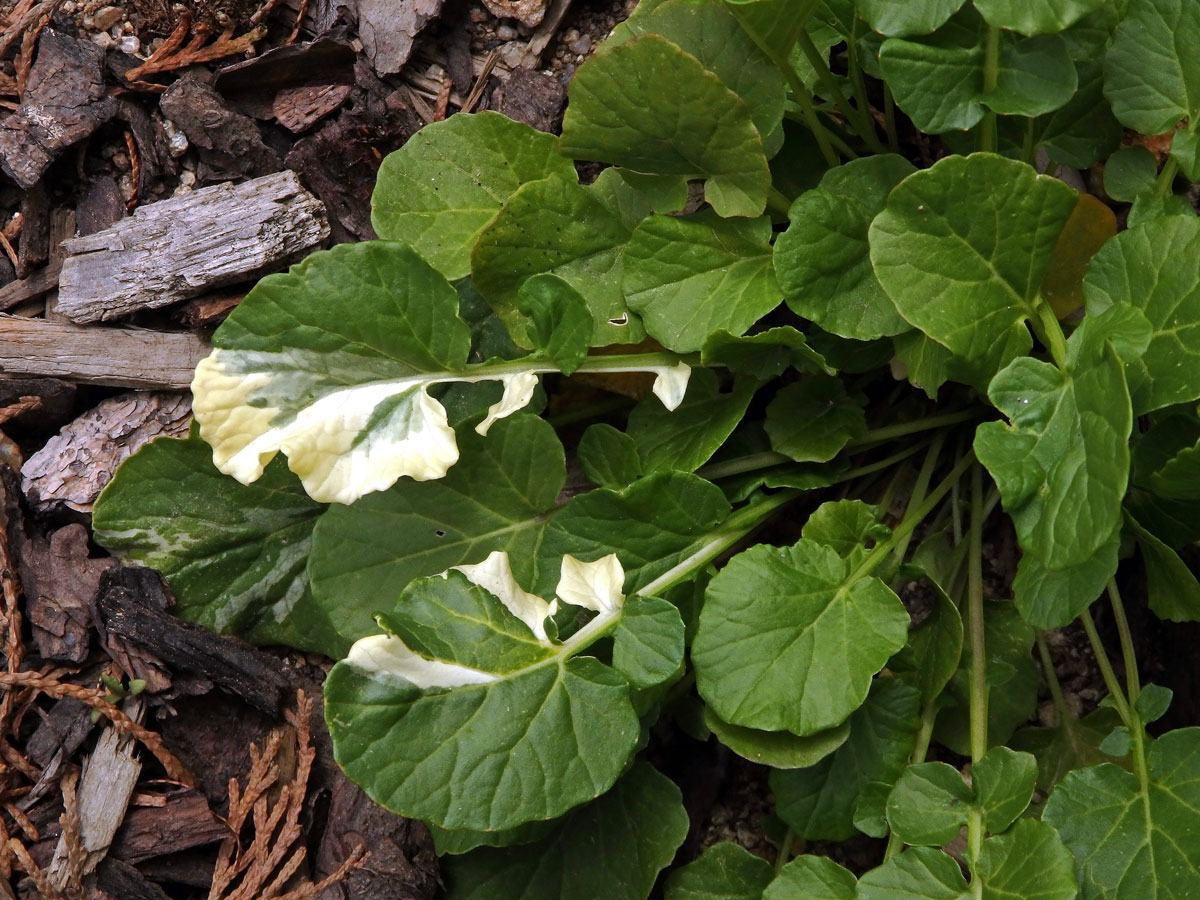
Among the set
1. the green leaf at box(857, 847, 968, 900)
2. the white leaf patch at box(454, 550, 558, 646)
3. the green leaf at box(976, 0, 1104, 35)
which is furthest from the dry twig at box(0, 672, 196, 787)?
the green leaf at box(976, 0, 1104, 35)

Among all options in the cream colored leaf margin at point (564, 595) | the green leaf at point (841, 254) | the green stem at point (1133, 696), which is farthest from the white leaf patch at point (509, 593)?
the green stem at point (1133, 696)

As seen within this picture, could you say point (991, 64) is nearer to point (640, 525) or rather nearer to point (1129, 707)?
point (640, 525)

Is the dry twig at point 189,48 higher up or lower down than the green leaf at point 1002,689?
higher up

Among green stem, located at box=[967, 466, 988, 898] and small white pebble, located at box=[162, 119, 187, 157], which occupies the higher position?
small white pebble, located at box=[162, 119, 187, 157]

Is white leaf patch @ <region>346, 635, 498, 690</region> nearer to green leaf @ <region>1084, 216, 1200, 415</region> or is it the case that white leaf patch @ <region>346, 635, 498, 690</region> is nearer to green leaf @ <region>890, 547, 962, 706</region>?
green leaf @ <region>890, 547, 962, 706</region>

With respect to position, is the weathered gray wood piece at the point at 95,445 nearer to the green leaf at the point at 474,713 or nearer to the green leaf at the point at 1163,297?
the green leaf at the point at 474,713

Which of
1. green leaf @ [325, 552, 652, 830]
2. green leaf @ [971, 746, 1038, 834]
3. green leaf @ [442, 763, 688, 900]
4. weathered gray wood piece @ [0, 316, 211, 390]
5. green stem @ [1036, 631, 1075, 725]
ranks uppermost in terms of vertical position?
weathered gray wood piece @ [0, 316, 211, 390]
